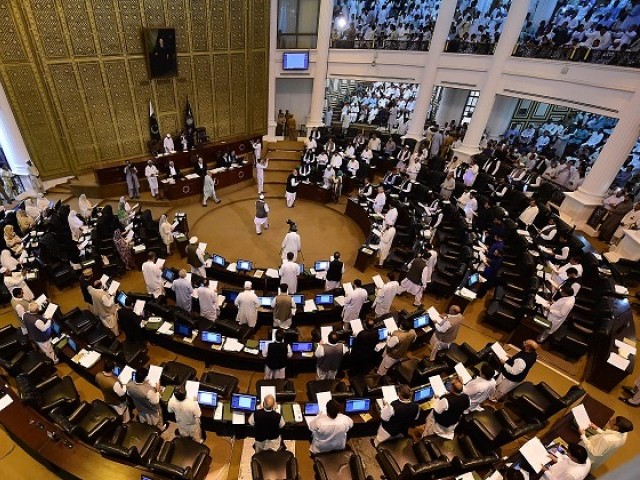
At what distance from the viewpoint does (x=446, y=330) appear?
6.86 m

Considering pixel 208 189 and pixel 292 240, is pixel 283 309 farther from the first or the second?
Answer: pixel 208 189

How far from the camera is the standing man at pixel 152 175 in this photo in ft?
41.4

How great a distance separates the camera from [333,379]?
650cm

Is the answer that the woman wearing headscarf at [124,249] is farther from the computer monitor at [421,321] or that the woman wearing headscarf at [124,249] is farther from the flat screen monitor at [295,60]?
the flat screen monitor at [295,60]

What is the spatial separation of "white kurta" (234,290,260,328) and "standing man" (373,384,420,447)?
305 cm

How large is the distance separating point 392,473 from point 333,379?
189 cm

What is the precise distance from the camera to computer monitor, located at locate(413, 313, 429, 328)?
7.32 metres

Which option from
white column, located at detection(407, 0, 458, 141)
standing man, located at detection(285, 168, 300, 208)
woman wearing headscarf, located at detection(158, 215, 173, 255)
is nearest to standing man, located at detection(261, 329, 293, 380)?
woman wearing headscarf, located at detection(158, 215, 173, 255)

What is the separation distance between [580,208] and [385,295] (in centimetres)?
844

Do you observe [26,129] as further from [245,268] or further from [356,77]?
→ [356,77]

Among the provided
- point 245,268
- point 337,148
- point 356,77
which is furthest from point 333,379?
point 356,77

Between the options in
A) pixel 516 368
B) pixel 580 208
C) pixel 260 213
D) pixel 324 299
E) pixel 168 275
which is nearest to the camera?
pixel 516 368

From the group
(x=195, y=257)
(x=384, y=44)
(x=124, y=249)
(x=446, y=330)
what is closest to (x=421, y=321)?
(x=446, y=330)

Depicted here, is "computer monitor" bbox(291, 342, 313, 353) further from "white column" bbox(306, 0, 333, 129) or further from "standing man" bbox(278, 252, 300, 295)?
"white column" bbox(306, 0, 333, 129)
